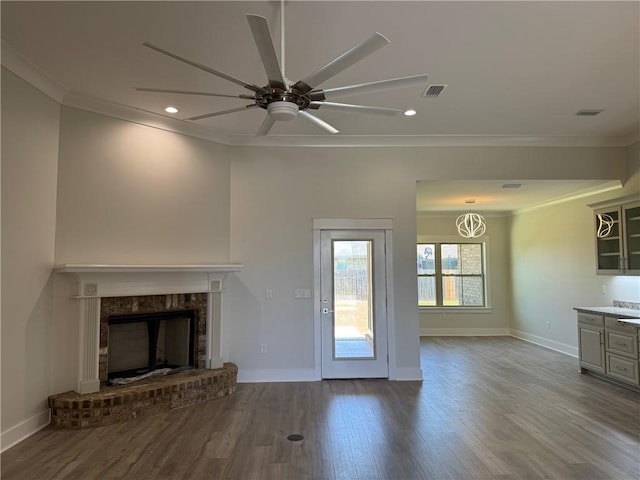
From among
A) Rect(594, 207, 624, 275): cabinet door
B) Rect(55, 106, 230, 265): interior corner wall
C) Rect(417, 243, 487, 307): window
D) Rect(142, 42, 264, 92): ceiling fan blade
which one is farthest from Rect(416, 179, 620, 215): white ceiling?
Rect(142, 42, 264, 92): ceiling fan blade

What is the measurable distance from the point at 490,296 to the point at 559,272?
204 cm

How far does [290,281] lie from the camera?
5.43m

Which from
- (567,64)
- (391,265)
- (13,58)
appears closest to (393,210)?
(391,265)

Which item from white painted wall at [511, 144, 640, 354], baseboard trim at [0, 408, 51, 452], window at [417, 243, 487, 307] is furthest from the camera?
window at [417, 243, 487, 307]

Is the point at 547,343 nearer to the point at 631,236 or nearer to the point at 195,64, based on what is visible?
the point at 631,236

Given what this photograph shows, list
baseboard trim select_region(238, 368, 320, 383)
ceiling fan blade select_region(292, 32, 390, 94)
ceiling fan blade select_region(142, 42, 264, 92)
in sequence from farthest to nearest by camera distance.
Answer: baseboard trim select_region(238, 368, 320, 383) → ceiling fan blade select_region(142, 42, 264, 92) → ceiling fan blade select_region(292, 32, 390, 94)

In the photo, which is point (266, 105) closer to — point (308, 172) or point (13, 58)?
point (13, 58)

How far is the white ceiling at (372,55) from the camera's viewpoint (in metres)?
2.84

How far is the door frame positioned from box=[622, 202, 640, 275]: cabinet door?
3.21m

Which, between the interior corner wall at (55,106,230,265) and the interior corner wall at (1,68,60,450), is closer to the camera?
the interior corner wall at (1,68,60,450)

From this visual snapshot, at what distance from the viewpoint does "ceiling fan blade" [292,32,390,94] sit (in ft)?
6.63

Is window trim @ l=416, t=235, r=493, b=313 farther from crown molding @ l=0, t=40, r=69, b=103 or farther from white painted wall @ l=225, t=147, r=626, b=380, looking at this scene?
crown molding @ l=0, t=40, r=69, b=103

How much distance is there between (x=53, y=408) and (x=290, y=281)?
2864mm

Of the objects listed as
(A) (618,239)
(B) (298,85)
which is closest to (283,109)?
(B) (298,85)
